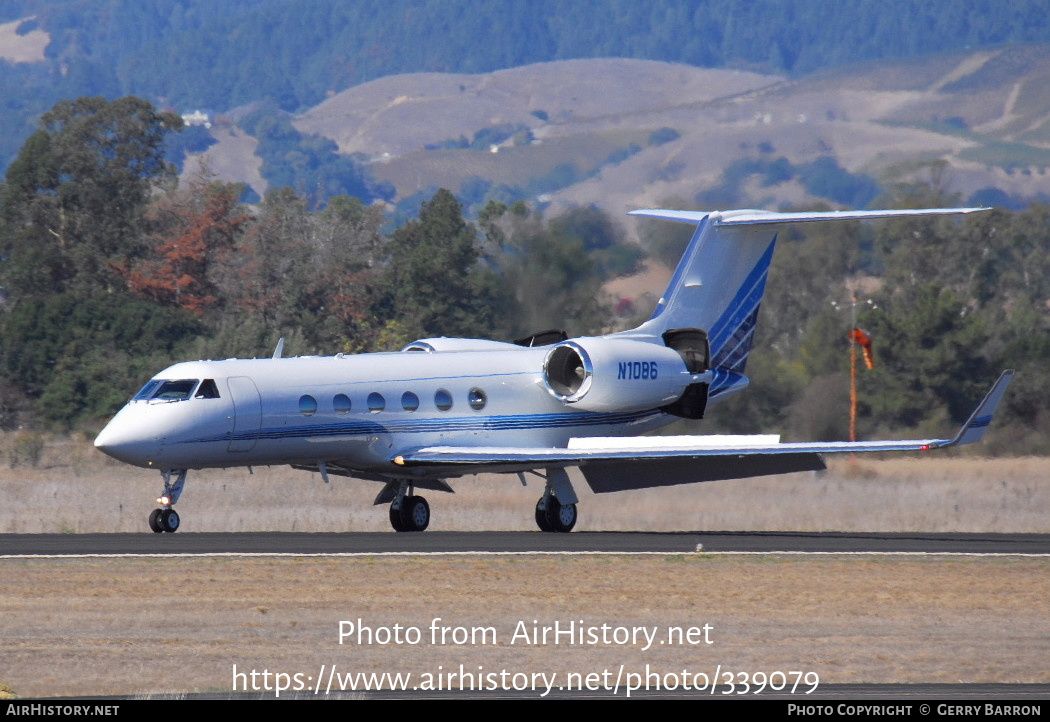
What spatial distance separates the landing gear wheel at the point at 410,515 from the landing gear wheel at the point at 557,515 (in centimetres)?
194

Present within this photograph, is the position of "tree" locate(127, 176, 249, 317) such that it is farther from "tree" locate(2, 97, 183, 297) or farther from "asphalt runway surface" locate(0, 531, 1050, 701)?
"asphalt runway surface" locate(0, 531, 1050, 701)

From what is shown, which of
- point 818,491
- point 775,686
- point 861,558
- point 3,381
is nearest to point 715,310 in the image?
point 818,491

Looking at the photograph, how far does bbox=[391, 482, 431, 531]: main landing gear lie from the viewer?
2669 cm

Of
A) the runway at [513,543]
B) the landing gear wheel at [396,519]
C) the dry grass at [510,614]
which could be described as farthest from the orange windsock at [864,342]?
the dry grass at [510,614]

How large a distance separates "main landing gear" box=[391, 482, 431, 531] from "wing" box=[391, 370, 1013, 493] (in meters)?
0.98

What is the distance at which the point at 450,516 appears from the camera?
29734mm

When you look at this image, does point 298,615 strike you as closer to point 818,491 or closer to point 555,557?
point 555,557

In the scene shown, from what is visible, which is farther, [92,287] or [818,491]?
[92,287]

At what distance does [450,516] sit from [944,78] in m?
156

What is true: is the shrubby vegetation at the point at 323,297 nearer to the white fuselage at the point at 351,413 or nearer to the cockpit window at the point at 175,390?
the white fuselage at the point at 351,413

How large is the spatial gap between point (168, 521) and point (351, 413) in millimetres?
3184

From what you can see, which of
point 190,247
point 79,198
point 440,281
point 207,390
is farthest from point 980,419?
point 79,198

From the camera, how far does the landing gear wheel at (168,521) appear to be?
2428 cm

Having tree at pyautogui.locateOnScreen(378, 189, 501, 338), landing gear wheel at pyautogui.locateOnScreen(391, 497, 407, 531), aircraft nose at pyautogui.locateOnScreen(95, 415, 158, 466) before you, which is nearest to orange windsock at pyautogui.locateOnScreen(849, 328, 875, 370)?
tree at pyautogui.locateOnScreen(378, 189, 501, 338)
